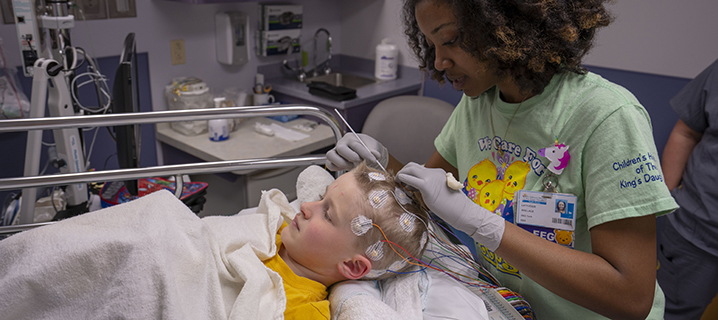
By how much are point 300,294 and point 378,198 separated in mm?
303

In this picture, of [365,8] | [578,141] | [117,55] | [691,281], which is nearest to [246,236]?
[578,141]

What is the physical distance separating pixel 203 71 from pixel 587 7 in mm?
2378

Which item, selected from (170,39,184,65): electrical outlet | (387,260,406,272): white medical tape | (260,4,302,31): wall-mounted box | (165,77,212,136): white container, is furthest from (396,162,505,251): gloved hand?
(260,4,302,31): wall-mounted box

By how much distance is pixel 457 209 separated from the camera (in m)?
1.03

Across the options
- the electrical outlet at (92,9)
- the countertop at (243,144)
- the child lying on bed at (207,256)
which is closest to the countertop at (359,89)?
the countertop at (243,144)

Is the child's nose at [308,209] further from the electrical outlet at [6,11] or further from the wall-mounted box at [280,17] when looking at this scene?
the wall-mounted box at [280,17]

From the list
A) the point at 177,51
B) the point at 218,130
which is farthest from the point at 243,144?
the point at 177,51

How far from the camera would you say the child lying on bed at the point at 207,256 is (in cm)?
89

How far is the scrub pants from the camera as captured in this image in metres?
1.91

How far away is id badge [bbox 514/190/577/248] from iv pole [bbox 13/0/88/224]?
4.94ft

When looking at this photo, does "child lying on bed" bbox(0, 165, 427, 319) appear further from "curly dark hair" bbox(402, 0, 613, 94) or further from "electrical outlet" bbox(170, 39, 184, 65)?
"electrical outlet" bbox(170, 39, 184, 65)

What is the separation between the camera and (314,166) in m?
1.59

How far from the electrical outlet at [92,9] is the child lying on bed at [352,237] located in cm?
171

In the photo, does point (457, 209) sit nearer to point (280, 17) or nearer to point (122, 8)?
point (122, 8)
